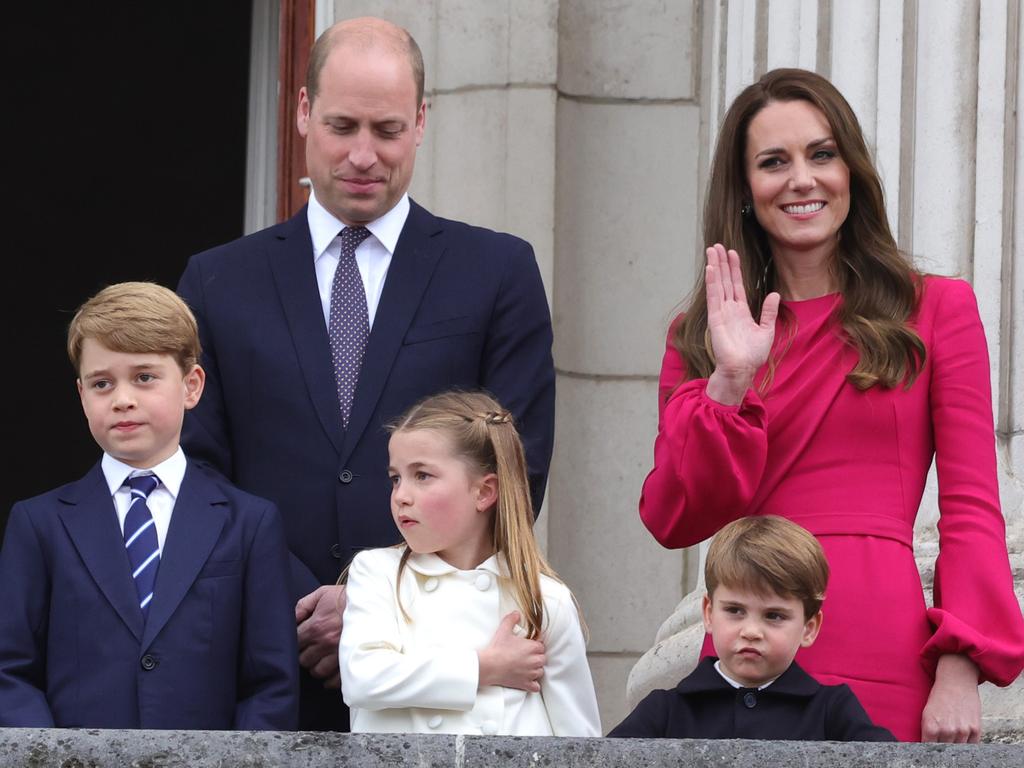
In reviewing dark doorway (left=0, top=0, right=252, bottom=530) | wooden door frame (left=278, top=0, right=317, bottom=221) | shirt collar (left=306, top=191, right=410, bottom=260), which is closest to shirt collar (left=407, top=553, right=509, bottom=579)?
shirt collar (left=306, top=191, right=410, bottom=260)

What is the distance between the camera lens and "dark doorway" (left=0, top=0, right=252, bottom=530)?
12.0 m

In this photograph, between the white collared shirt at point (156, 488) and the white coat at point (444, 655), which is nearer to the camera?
the white coat at point (444, 655)

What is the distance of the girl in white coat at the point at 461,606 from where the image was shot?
3.68 m

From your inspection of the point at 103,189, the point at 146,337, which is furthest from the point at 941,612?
the point at 103,189

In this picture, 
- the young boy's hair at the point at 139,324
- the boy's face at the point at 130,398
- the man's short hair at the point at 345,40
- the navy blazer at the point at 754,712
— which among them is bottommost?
the navy blazer at the point at 754,712

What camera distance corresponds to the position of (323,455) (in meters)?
4.07

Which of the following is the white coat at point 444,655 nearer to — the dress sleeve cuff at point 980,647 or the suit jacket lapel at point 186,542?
the suit jacket lapel at point 186,542

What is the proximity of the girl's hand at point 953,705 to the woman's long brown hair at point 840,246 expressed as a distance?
52cm

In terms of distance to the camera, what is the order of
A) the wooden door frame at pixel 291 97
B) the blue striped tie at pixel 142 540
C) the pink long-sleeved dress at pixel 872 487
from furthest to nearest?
the wooden door frame at pixel 291 97, the blue striped tie at pixel 142 540, the pink long-sleeved dress at pixel 872 487

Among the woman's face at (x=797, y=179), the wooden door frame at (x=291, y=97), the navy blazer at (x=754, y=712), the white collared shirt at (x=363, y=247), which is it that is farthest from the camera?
the wooden door frame at (x=291, y=97)

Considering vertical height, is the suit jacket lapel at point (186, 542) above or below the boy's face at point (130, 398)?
below

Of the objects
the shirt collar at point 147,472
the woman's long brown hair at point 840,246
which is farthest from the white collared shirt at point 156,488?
the woman's long brown hair at point 840,246

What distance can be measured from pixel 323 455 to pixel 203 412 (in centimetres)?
25

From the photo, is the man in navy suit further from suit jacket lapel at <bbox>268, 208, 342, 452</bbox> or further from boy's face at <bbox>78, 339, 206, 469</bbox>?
boy's face at <bbox>78, 339, 206, 469</bbox>
